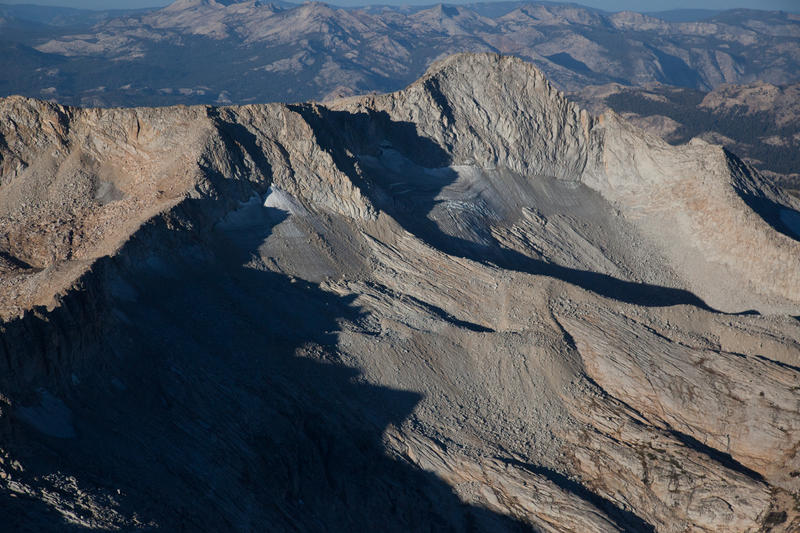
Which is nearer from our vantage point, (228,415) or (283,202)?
(228,415)

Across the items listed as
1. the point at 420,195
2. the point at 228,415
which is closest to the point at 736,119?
the point at 420,195

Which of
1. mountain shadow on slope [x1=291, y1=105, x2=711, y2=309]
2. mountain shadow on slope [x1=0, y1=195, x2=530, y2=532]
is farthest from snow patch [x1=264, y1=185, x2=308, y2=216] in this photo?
mountain shadow on slope [x1=0, y1=195, x2=530, y2=532]

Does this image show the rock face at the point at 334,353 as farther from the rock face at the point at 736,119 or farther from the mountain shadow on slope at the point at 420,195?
the rock face at the point at 736,119

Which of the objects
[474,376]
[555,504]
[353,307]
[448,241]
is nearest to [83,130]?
[353,307]

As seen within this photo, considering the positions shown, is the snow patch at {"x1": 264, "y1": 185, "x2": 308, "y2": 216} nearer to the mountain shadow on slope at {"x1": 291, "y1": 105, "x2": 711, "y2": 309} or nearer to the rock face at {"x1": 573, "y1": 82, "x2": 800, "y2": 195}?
the mountain shadow on slope at {"x1": 291, "y1": 105, "x2": 711, "y2": 309}

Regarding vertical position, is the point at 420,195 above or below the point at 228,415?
above

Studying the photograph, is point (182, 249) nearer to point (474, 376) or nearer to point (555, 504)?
point (474, 376)

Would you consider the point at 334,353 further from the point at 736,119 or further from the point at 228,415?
the point at 736,119
